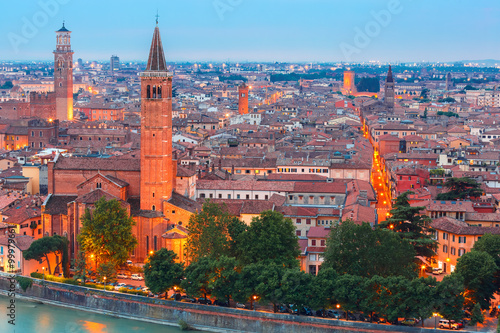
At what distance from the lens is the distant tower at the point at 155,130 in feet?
80.9

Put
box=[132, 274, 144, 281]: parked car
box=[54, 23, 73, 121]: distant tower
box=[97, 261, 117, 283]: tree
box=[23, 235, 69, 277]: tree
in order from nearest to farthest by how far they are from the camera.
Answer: box=[97, 261, 117, 283]: tree < box=[23, 235, 69, 277]: tree < box=[132, 274, 144, 281]: parked car < box=[54, 23, 73, 121]: distant tower

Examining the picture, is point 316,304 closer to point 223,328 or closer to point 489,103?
point 223,328

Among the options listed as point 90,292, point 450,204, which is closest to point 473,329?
point 450,204

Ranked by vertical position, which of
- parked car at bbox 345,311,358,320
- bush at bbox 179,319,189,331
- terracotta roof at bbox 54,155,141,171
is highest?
terracotta roof at bbox 54,155,141,171

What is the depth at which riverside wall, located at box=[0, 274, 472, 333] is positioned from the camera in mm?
18597

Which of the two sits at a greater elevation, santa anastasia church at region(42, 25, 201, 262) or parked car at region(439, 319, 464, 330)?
santa anastasia church at region(42, 25, 201, 262)

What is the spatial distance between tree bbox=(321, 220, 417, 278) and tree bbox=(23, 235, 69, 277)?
7929 millimetres

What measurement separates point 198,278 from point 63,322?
13.1 ft

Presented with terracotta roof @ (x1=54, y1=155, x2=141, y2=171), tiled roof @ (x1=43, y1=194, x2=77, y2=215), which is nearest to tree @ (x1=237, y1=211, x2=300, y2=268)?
terracotta roof @ (x1=54, y1=155, x2=141, y2=171)

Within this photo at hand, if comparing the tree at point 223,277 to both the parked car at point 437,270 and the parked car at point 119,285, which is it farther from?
the parked car at point 437,270

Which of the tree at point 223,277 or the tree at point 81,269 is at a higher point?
the tree at point 223,277

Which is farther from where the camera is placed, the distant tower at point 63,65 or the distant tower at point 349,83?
the distant tower at point 349,83

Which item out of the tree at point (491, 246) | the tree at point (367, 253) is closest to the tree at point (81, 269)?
the tree at point (367, 253)

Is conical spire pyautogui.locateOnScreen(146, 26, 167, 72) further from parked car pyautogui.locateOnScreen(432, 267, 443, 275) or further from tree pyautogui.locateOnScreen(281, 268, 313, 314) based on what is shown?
parked car pyautogui.locateOnScreen(432, 267, 443, 275)
